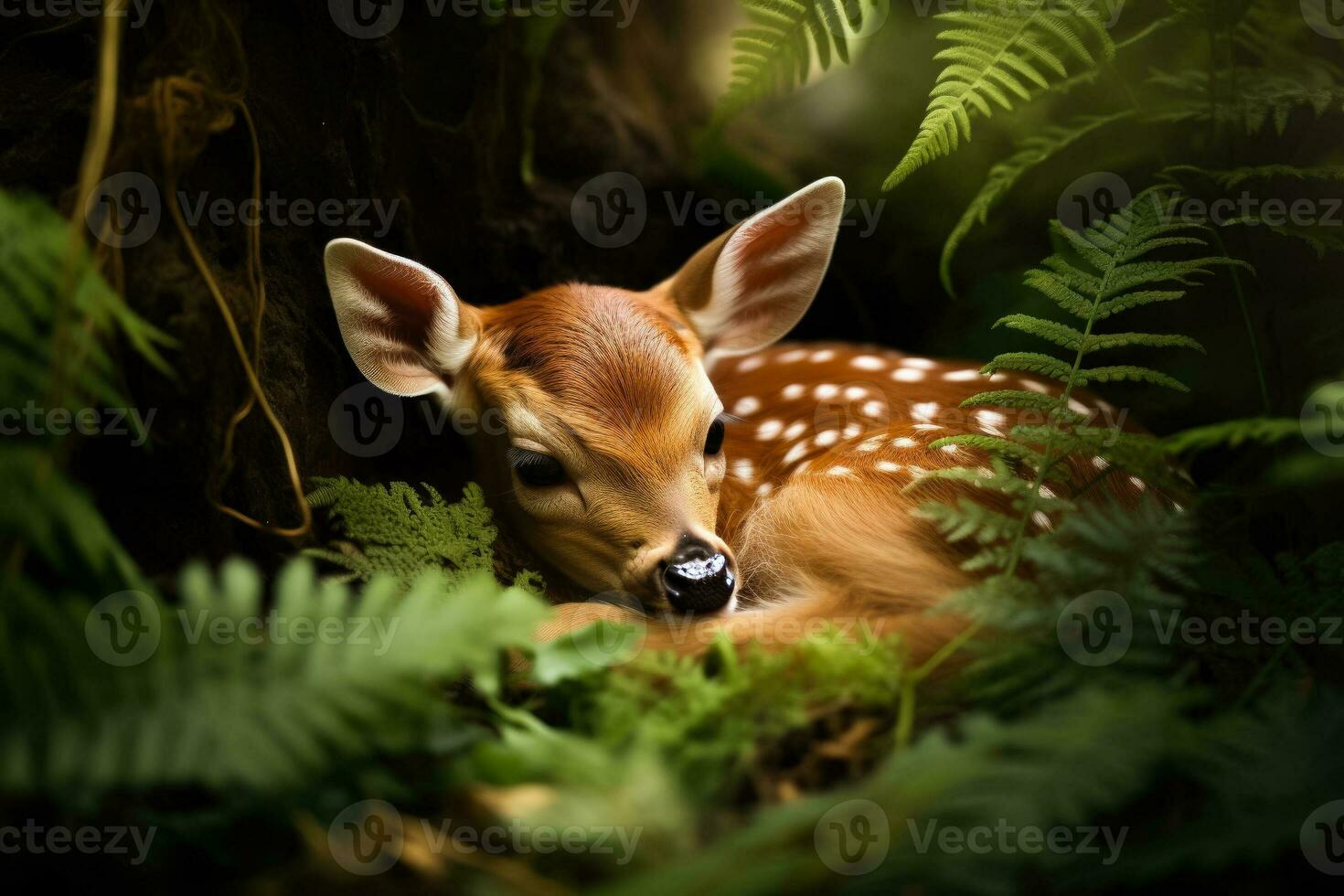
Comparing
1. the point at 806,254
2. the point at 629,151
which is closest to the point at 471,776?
the point at 806,254

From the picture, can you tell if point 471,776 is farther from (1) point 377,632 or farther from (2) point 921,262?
(2) point 921,262

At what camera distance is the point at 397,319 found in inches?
107

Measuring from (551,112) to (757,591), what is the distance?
2.07 metres

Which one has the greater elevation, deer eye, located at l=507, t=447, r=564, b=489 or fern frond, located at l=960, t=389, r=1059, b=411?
fern frond, located at l=960, t=389, r=1059, b=411

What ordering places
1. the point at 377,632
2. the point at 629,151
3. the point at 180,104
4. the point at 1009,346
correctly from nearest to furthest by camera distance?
the point at 377,632, the point at 180,104, the point at 1009,346, the point at 629,151

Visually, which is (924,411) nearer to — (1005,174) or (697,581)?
(1005,174)

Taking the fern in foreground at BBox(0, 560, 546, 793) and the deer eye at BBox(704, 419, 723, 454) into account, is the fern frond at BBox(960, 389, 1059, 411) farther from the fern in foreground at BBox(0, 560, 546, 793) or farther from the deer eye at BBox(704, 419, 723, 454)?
the fern in foreground at BBox(0, 560, 546, 793)

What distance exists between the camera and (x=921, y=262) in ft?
12.8

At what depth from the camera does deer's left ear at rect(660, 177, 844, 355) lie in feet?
9.43

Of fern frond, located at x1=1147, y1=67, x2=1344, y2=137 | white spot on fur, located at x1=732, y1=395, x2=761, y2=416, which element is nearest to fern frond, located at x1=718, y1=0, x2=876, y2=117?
fern frond, located at x1=1147, y1=67, x2=1344, y2=137

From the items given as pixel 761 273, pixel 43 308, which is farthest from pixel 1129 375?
pixel 43 308

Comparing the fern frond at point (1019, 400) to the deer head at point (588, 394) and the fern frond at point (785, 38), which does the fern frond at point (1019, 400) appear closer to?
the deer head at point (588, 394)

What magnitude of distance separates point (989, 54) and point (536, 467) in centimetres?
158

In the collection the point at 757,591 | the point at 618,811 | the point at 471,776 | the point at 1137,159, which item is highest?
the point at 1137,159
